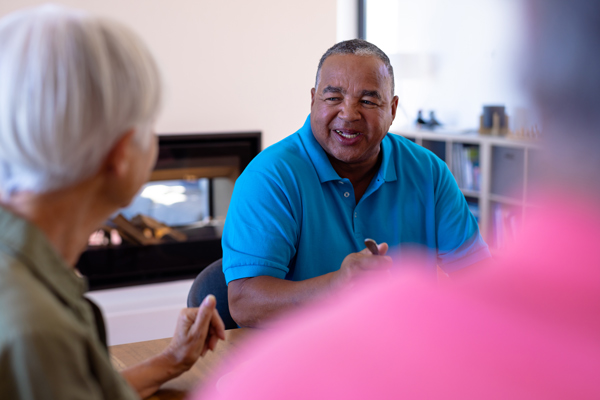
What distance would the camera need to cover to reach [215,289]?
4.34 ft

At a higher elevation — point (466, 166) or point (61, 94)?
point (61, 94)

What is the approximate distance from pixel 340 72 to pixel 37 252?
38.3 inches

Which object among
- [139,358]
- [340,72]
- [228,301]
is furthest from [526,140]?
[139,358]

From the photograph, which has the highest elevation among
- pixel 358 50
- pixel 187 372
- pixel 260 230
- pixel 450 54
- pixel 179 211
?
pixel 450 54

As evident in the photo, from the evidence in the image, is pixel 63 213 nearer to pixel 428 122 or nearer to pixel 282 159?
pixel 282 159

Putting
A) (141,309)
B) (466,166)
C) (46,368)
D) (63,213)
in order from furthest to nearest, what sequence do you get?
1. (466,166)
2. (141,309)
3. (63,213)
4. (46,368)

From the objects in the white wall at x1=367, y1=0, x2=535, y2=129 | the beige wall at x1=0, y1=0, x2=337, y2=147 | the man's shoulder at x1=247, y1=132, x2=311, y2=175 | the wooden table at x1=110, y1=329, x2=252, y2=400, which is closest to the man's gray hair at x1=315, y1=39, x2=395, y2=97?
the man's shoulder at x1=247, y1=132, x2=311, y2=175

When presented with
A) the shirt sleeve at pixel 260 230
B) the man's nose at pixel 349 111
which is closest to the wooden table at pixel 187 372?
the shirt sleeve at pixel 260 230

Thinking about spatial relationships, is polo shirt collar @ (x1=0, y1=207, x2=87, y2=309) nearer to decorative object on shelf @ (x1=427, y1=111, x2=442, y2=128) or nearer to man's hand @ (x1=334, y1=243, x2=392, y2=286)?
man's hand @ (x1=334, y1=243, x2=392, y2=286)

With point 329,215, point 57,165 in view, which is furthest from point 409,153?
point 57,165

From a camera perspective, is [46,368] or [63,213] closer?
[46,368]

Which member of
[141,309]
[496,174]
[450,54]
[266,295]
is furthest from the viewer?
[450,54]

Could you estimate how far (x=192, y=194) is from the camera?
→ 291 centimetres

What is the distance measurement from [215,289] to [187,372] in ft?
1.21
